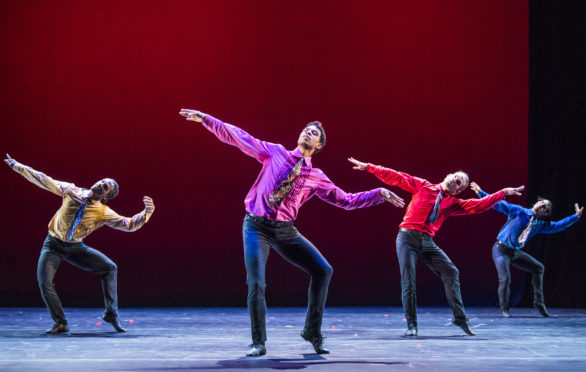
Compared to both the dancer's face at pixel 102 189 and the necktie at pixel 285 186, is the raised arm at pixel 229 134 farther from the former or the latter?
the dancer's face at pixel 102 189

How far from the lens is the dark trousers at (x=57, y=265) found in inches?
205

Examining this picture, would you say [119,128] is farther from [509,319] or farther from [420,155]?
[509,319]

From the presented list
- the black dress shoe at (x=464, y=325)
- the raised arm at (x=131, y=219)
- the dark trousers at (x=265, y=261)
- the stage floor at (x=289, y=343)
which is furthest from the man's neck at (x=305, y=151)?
the black dress shoe at (x=464, y=325)

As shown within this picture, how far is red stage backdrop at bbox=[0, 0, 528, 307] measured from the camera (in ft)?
25.7

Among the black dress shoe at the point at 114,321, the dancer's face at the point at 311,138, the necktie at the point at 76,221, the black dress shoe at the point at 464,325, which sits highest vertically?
the dancer's face at the point at 311,138

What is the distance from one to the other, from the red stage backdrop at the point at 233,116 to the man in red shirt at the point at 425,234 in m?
2.69

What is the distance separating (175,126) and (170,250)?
1.49 m

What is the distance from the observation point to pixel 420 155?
321 inches

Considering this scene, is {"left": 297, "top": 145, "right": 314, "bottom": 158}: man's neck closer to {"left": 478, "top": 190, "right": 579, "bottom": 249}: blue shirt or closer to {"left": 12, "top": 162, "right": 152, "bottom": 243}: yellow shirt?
{"left": 12, "top": 162, "right": 152, "bottom": 243}: yellow shirt

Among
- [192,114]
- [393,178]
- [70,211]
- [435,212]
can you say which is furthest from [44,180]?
[435,212]

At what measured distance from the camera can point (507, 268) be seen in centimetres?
708

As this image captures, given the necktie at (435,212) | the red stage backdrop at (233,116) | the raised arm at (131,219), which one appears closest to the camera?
the raised arm at (131,219)

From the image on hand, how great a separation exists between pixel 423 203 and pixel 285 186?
171cm

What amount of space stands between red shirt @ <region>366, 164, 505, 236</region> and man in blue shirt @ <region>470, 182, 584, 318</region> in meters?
1.75
